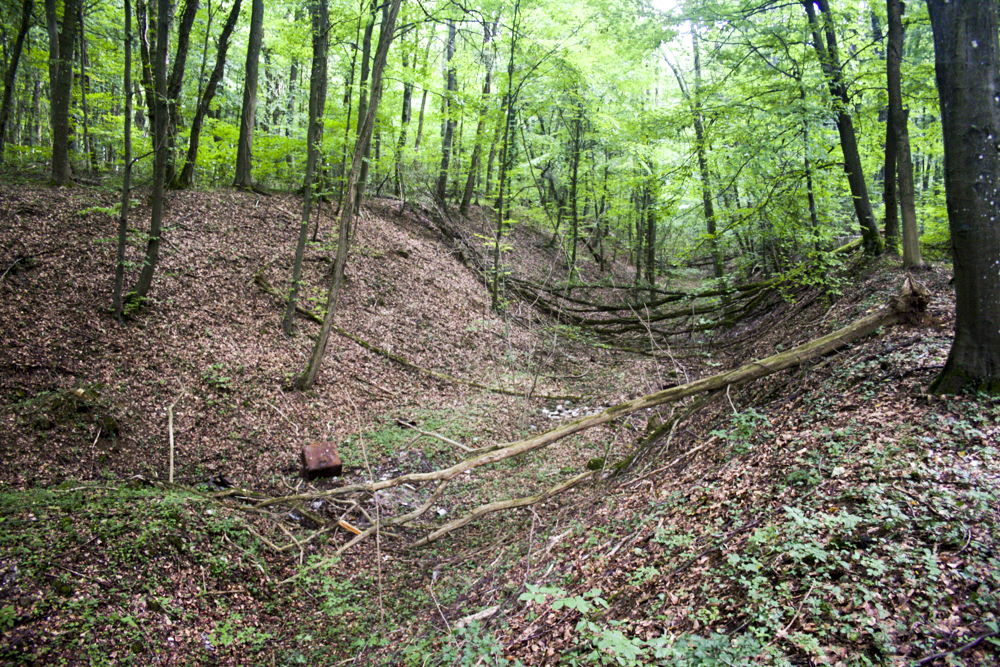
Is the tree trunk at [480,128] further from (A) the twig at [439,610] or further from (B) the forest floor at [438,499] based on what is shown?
(A) the twig at [439,610]

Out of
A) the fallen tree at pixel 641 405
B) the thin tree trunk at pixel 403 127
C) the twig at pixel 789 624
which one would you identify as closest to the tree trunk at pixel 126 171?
the fallen tree at pixel 641 405

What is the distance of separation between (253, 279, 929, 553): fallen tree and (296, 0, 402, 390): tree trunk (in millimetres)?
3363

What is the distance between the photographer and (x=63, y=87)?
11.1 m

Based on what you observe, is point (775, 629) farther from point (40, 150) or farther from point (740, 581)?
point (40, 150)

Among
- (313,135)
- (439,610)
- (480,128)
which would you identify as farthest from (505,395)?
(480,128)

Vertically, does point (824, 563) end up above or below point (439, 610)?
above

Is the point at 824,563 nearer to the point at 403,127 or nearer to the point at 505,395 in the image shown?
the point at 505,395

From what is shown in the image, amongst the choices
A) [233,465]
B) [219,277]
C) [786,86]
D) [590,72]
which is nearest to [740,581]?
[233,465]

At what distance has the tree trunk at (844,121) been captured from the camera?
9164 mm

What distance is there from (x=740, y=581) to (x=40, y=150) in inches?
786

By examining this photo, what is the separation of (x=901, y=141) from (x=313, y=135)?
10.9 m

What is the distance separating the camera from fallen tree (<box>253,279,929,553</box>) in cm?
582

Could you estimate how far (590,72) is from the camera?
47.6ft

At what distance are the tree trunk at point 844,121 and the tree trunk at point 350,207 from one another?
24.4 ft
